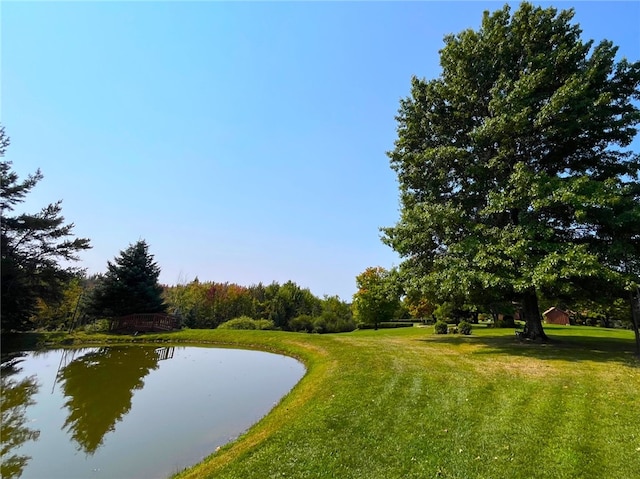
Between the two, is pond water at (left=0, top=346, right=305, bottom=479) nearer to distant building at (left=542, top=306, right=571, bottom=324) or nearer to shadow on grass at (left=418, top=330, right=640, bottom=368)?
shadow on grass at (left=418, top=330, right=640, bottom=368)

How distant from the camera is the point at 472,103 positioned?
14203 millimetres

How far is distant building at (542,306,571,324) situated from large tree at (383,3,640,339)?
42.7 metres

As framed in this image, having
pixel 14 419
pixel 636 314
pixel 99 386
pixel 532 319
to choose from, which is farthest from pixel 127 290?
pixel 636 314

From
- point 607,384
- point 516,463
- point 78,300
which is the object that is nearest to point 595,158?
point 607,384

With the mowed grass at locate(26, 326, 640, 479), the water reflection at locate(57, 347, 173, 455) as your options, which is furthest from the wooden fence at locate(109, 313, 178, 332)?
the mowed grass at locate(26, 326, 640, 479)

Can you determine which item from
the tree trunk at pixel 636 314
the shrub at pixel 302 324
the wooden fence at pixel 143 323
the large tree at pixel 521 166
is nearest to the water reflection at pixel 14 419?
the large tree at pixel 521 166

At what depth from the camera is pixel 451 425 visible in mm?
5805

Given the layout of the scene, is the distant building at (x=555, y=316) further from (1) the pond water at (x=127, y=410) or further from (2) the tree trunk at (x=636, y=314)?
(1) the pond water at (x=127, y=410)

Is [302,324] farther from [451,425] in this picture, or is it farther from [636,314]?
[451,425]

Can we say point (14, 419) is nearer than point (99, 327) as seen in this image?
Yes

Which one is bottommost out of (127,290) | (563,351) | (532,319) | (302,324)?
(563,351)

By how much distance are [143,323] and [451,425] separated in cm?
2526

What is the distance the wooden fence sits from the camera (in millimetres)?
25328

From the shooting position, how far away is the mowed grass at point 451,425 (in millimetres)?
4613
